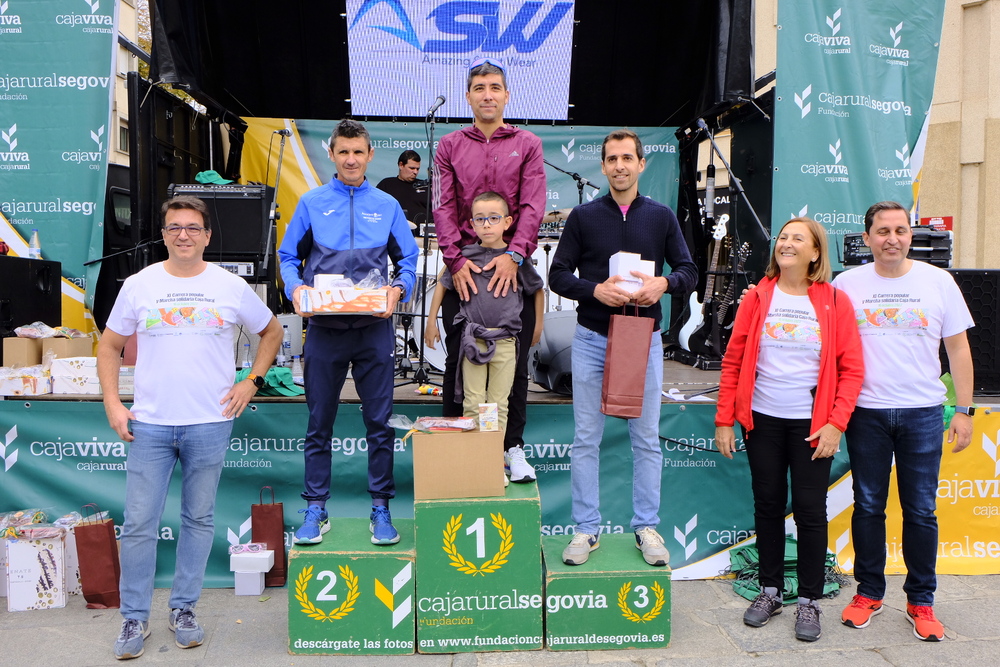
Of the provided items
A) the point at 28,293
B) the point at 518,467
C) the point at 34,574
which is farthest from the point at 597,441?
the point at 28,293

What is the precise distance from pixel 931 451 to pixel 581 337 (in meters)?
1.48

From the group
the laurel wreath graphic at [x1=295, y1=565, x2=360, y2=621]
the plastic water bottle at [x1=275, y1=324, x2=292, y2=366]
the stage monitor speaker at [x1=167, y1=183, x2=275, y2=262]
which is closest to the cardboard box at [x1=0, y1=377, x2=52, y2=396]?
the plastic water bottle at [x1=275, y1=324, x2=292, y2=366]

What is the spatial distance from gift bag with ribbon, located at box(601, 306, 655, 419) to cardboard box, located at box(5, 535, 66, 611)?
8.99 ft

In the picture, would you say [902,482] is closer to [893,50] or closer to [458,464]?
[458,464]

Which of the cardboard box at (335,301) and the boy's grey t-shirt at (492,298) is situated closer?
the cardboard box at (335,301)

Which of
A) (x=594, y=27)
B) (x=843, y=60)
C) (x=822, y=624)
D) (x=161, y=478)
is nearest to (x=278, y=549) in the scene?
(x=161, y=478)

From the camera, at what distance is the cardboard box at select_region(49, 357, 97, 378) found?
4012 millimetres

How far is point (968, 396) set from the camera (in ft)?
10.3

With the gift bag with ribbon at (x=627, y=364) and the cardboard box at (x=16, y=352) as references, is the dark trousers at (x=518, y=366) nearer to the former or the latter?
the gift bag with ribbon at (x=627, y=364)

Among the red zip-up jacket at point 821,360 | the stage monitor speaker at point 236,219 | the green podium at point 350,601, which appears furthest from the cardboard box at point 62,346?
the red zip-up jacket at point 821,360

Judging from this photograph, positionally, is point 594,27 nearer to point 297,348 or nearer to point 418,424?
point 297,348

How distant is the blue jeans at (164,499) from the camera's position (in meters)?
2.86

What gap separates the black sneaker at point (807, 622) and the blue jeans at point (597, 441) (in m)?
0.69

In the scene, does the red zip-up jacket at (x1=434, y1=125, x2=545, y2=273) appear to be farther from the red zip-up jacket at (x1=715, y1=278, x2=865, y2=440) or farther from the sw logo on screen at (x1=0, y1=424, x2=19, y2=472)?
the sw logo on screen at (x1=0, y1=424, x2=19, y2=472)
